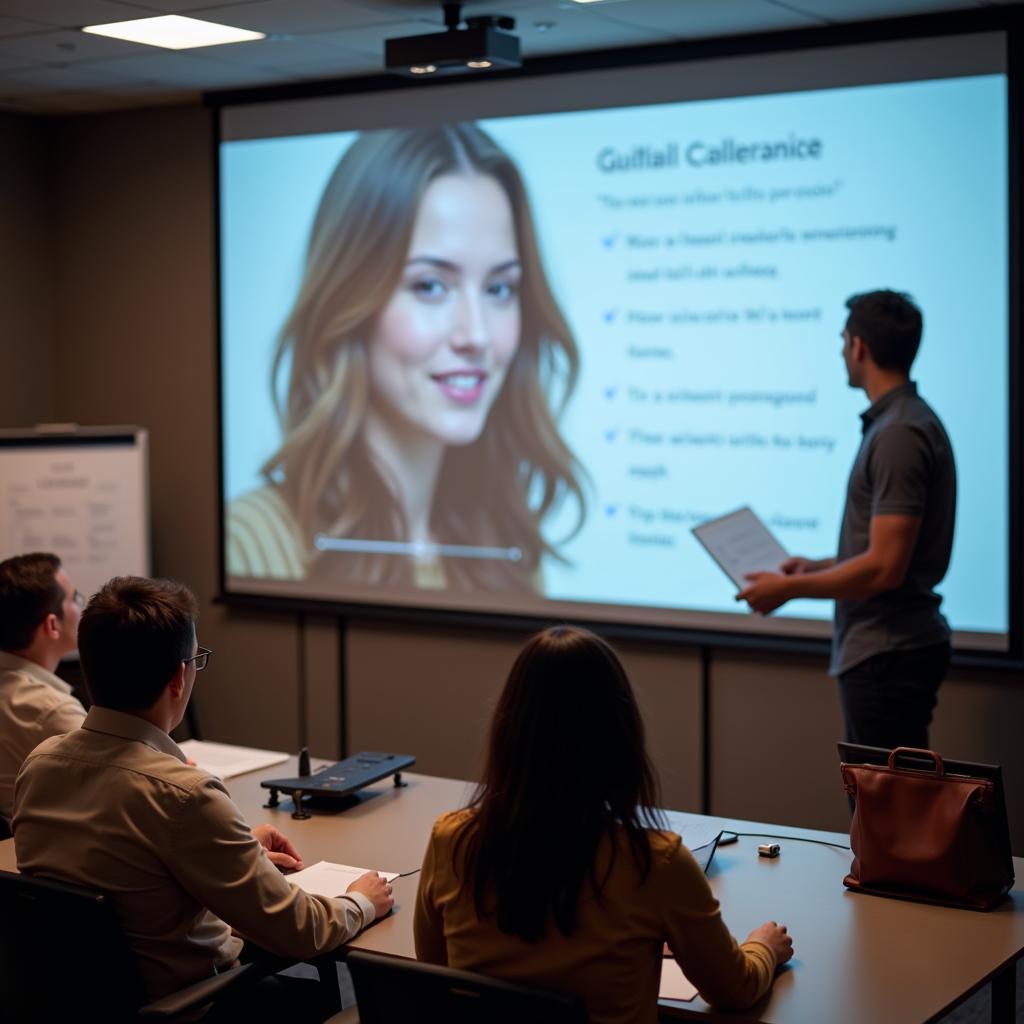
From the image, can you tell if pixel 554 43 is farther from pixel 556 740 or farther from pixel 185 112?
pixel 556 740

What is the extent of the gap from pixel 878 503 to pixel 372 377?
2.46 m

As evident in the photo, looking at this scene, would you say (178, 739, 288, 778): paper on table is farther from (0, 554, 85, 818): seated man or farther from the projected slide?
the projected slide

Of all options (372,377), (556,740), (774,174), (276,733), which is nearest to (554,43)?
(774,174)

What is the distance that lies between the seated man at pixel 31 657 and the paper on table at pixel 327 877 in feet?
2.14

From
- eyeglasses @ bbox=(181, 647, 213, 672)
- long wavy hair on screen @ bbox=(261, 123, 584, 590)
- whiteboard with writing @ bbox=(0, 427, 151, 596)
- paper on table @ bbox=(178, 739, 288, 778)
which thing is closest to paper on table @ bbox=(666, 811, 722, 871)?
eyeglasses @ bbox=(181, 647, 213, 672)

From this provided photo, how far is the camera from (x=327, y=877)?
8.29 ft

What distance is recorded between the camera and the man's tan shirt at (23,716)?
2.83 m

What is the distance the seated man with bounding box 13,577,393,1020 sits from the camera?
2084 mm

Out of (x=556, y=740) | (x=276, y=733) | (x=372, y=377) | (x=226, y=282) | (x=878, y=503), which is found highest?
(x=226, y=282)

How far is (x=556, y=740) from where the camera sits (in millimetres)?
1809

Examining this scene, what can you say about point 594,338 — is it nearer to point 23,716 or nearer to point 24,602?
point 24,602

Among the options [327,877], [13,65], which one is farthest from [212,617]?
[327,877]

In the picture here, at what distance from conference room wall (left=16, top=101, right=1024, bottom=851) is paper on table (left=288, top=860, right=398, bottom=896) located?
2.25 m

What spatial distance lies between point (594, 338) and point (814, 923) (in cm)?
284
